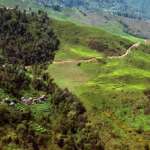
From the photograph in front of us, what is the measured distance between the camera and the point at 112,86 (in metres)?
59.2

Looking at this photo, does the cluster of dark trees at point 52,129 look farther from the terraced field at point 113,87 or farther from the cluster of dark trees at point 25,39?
the cluster of dark trees at point 25,39

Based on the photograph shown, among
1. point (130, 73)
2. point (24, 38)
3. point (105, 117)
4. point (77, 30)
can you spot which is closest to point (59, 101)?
point (105, 117)

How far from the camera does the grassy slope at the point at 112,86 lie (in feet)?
163

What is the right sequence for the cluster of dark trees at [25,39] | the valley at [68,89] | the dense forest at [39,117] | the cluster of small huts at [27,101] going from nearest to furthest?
the dense forest at [39,117] < the valley at [68,89] < the cluster of small huts at [27,101] < the cluster of dark trees at [25,39]

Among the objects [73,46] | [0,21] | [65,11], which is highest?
[0,21]

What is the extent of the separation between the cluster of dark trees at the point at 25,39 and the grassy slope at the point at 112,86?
276cm

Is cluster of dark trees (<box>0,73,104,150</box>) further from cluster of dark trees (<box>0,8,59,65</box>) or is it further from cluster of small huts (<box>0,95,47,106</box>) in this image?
cluster of dark trees (<box>0,8,59,65</box>)

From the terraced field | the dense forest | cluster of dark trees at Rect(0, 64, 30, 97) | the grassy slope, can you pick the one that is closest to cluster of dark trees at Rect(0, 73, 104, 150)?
the dense forest

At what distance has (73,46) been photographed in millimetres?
82562

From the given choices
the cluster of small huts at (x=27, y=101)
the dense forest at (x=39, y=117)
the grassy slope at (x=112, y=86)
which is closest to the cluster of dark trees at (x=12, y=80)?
the dense forest at (x=39, y=117)

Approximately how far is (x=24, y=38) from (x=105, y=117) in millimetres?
27408

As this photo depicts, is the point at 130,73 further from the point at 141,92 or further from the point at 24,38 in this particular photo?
the point at 24,38

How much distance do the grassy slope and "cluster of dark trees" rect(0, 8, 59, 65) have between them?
2758 mm

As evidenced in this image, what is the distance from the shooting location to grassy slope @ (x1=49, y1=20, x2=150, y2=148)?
4953 centimetres
